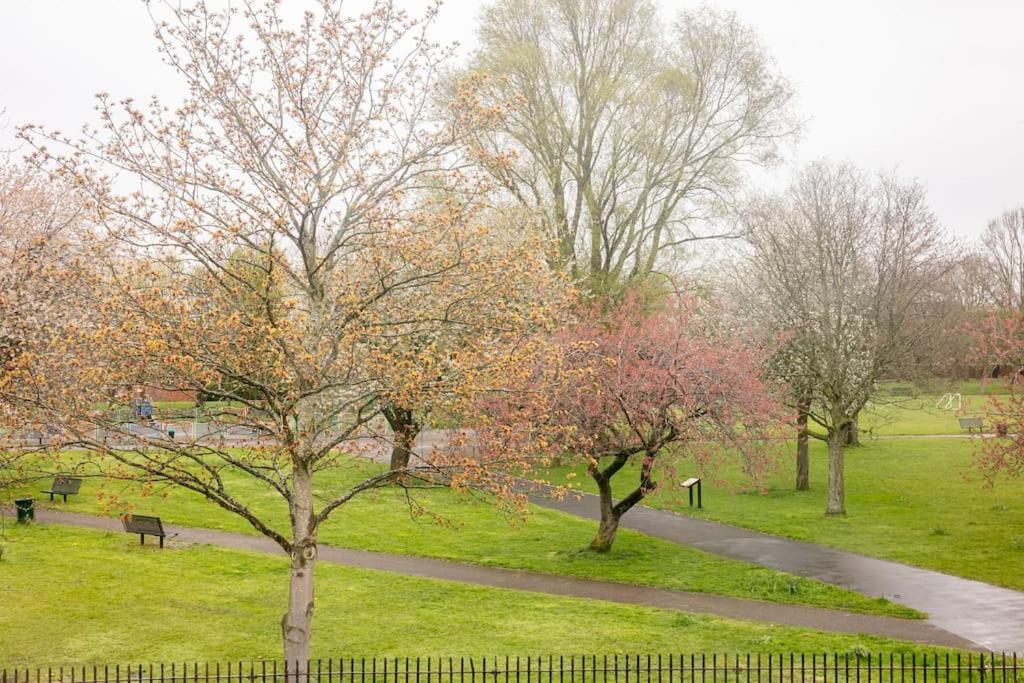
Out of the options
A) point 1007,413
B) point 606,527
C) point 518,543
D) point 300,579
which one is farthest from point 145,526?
point 1007,413

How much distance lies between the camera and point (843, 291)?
27094mm

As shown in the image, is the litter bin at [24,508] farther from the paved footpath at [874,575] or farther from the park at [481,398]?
the paved footpath at [874,575]

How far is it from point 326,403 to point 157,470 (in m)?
3.16

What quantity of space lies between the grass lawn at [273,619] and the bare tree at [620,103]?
20112 millimetres

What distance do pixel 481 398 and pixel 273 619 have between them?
6.11m

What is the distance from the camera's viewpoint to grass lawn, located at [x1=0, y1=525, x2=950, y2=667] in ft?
47.8

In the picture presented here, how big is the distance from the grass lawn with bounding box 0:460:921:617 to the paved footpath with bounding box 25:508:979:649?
0.43m

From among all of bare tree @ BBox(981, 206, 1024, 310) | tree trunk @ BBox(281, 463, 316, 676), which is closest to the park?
tree trunk @ BBox(281, 463, 316, 676)

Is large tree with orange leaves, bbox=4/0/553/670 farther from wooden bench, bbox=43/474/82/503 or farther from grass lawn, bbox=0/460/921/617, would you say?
wooden bench, bbox=43/474/82/503

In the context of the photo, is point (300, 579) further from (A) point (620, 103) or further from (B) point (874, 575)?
(A) point (620, 103)

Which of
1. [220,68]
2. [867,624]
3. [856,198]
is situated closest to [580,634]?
[867,624]

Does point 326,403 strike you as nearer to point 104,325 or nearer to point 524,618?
point 104,325

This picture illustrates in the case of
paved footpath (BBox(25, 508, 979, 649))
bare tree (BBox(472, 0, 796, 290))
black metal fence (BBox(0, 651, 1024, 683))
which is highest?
bare tree (BBox(472, 0, 796, 290))

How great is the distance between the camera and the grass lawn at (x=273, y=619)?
47.8 ft
